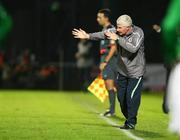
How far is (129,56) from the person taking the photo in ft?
45.3

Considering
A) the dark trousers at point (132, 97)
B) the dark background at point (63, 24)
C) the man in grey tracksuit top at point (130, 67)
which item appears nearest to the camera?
the man in grey tracksuit top at point (130, 67)

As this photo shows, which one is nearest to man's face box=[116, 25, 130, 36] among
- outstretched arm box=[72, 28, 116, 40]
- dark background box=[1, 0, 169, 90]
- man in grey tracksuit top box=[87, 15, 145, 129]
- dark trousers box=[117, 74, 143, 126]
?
man in grey tracksuit top box=[87, 15, 145, 129]

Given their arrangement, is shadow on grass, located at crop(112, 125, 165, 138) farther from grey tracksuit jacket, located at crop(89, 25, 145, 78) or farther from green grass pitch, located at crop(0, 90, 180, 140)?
grey tracksuit jacket, located at crop(89, 25, 145, 78)

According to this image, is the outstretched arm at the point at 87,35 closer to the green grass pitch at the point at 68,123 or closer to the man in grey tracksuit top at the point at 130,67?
the man in grey tracksuit top at the point at 130,67

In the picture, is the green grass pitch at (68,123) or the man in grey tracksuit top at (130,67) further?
the man in grey tracksuit top at (130,67)

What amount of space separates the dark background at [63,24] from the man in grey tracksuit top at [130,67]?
908 inches

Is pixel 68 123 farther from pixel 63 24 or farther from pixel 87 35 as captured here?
pixel 63 24

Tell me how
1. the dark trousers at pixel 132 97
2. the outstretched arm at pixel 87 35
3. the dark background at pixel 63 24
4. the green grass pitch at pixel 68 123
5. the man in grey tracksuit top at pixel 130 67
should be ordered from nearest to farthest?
1. the green grass pitch at pixel 68 123
2. the man in grey tracksuit top at pixel 130 67
3. the dark trousers at pixel 132 97
4. the outstretched arm at pixel 87 35
5. the dark background at pixel 63 24

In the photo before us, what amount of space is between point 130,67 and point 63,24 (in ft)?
97.8

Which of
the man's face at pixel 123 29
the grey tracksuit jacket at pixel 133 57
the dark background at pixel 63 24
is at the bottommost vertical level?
the dark background at pixel 63 24

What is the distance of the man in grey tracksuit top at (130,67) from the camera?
44.3 feet

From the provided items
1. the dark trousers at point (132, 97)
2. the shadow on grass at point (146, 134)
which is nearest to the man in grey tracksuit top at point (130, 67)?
the dark trousers at point (132, 97)

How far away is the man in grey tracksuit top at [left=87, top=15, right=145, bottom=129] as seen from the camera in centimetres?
1349

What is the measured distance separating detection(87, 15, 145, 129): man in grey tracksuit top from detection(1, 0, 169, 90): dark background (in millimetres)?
23054
